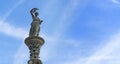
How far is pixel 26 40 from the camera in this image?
46.8m

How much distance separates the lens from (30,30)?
1871 inches

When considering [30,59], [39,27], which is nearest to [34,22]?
[39,27]

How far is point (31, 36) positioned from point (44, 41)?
4.81ft

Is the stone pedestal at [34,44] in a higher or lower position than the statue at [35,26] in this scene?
lower

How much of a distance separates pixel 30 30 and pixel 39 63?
11.4 ft

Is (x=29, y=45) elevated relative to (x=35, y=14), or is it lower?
lower

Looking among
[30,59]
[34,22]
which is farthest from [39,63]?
[34,22]

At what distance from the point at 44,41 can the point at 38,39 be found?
3.06ft

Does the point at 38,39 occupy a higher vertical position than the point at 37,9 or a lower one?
lower

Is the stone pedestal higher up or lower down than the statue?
lower down

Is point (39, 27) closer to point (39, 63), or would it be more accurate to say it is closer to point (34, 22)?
point (34, 22)

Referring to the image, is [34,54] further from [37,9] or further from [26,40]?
[37,9]

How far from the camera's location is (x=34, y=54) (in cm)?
4619

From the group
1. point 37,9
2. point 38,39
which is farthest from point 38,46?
point 37,9
